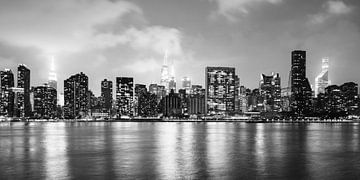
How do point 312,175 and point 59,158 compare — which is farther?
point 59,158

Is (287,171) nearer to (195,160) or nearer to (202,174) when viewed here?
(202,174)

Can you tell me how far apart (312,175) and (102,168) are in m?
14.6

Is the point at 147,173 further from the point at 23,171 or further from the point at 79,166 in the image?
the point at 23,171

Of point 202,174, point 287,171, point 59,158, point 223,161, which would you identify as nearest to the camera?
point 202,174

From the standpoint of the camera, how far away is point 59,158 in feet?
120

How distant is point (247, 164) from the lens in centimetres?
3266

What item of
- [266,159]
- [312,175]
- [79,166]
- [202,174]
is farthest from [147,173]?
[266,159]

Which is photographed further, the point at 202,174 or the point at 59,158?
the point at 59,158

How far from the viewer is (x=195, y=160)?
34.4m

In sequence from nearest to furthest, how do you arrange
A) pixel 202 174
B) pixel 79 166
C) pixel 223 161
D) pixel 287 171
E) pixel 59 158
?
pixel 202 174 < pixel 287 171 < pixel 79 166 < pixel 223 161 < pixel 59 158

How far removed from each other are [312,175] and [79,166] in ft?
54.5

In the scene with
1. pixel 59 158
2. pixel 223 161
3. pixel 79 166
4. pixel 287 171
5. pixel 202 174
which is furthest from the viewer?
pixel 59 158

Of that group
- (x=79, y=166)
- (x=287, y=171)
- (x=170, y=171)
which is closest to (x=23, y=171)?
(x=79, y=166)

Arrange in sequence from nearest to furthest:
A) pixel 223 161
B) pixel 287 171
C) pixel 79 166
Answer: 1. pixel 287 171
2. pixel 79 166
3. pixel 223 161
